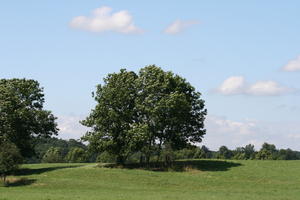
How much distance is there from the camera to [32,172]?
75.8 m

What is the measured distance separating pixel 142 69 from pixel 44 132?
64.7 feet

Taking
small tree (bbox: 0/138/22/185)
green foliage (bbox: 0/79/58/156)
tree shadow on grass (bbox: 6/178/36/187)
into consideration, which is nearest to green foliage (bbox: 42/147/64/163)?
green foliage (bbox: 0/79/58/156)

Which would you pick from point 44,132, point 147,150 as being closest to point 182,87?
point 147,150

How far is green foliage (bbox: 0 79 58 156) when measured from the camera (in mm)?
76562

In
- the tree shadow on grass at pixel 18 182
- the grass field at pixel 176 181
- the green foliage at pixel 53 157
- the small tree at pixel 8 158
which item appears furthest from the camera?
the green foliage at pixel 53 157

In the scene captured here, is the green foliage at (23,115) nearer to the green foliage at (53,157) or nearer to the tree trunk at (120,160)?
the tree trunk at (120,160)

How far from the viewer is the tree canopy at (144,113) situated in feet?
251

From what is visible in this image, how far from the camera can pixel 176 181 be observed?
209 feet

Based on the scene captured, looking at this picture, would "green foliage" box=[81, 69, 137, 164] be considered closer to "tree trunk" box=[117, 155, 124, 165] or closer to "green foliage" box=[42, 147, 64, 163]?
"tree trunk" box=[117, 155, 124, 165]

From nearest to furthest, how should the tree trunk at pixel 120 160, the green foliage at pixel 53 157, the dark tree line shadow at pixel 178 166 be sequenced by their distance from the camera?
the dark tree line shadow at pixel 178 166
the tree trunk at pixel 120 160
the green foliage at pixel 53 157

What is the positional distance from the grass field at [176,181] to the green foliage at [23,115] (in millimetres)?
5622

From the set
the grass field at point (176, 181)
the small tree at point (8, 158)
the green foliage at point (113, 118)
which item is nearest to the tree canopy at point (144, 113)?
the green foliage at point (113, 118)

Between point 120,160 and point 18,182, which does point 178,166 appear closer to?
point 120,160

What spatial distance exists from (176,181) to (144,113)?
17.9m
